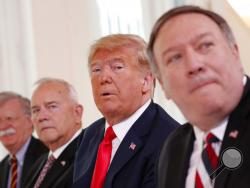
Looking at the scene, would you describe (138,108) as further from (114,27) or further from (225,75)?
(114,27)

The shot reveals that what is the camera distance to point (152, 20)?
147 inches

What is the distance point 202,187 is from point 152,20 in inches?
95.5

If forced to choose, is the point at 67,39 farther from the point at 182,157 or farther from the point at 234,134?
the point at 234,134

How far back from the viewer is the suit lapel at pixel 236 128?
4.55 ft

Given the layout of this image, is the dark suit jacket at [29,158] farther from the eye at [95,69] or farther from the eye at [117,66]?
the eye at [117,66]

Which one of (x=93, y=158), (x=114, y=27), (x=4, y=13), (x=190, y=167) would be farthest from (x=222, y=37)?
(x=4, y=13)

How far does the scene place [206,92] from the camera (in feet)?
4.73

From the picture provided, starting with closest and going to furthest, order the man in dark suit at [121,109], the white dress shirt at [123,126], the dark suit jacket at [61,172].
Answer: the man in dark suit at [121,109] → the white dress shirt at [123,126] → the dark suit jacket at [61,172]

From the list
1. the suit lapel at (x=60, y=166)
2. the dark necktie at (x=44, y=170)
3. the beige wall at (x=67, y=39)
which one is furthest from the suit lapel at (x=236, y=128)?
the beige wall at (x=67, y=39)

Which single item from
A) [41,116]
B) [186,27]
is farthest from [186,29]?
[41,116]

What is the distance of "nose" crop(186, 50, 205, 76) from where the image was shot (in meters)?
1.45

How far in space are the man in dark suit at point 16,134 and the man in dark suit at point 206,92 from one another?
198cm

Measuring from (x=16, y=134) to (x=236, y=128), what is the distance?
2380 mm

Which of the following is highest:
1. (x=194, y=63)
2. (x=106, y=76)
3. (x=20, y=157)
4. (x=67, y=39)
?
(x=67, y=39)
